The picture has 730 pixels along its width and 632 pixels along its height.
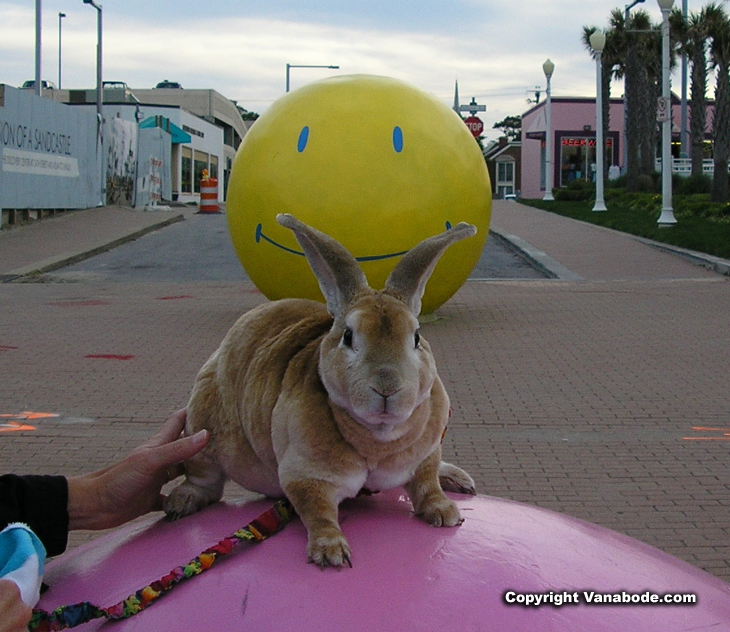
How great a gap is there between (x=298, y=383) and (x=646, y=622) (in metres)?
1.01

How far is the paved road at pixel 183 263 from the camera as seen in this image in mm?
16562

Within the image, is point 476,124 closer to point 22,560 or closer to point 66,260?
point 66,260

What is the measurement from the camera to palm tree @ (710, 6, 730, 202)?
2931 cm

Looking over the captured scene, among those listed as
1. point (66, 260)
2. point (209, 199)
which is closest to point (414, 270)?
point (66, 260)

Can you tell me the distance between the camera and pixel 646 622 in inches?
81.1

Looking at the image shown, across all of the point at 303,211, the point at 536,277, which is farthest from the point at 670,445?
the point at 536,277

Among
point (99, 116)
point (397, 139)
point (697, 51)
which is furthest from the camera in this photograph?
point (697, 51)

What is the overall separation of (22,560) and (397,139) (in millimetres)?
7267

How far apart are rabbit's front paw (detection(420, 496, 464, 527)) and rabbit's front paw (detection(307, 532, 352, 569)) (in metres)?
0.30

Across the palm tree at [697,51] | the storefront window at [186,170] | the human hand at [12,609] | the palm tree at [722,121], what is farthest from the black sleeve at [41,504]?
the storefront window at [186,170]

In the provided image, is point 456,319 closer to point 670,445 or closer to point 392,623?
point 670,445

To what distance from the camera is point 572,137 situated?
5688 centimetres

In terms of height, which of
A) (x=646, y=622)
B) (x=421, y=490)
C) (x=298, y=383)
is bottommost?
(x=646, y=622)

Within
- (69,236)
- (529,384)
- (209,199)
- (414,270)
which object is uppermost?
(209,199)
